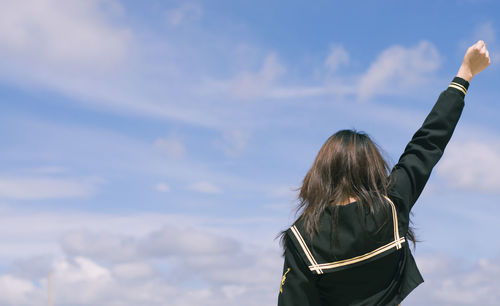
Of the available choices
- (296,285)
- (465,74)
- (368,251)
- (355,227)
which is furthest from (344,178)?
(465,74)

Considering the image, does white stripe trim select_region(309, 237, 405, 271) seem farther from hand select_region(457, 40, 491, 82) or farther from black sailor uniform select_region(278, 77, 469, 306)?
hand select_region(457, 40, 491, 82)

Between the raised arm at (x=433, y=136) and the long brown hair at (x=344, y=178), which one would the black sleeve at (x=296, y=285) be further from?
the raised arm at (x=433, y=136)

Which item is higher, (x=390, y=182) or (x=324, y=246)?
(x=390, y=182)

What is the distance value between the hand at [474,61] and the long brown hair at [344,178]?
35.9 inches

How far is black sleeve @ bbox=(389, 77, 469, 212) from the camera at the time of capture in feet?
10.6

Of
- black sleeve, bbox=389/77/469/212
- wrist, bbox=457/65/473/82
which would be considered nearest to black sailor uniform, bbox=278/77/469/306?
black sleeve, bbox=389/77/469/212

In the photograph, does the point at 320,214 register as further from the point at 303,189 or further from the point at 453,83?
the point at 453,83

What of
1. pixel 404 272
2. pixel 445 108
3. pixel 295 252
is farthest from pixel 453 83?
pixel 295 252

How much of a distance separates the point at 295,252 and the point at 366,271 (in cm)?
45

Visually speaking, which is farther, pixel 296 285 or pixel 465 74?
pixel 465 74

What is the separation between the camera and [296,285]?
322 cm

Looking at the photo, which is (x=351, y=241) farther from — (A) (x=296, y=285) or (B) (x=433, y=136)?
(B) (x=433, y=136)

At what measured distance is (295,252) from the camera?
10.7 ft

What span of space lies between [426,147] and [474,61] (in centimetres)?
72
